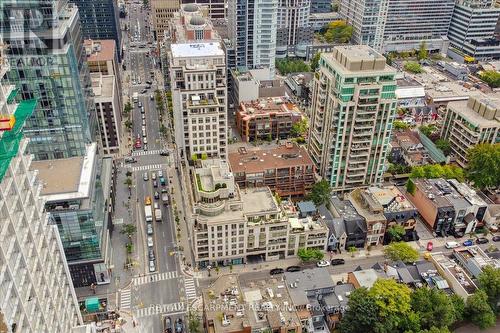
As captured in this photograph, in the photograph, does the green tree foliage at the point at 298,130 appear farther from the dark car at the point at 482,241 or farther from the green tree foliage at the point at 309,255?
the dark car at the point at 482,241

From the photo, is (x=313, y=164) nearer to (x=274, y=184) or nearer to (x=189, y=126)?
(x=274, y=184)

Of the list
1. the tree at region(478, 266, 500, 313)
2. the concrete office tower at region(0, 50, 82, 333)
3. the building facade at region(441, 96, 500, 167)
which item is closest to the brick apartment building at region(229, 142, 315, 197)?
the tree at region(478, 266, 500, 313)

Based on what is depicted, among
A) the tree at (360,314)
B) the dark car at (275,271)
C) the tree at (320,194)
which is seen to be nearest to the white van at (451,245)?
the tree at (320,194)

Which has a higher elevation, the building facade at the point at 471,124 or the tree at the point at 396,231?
the building facade at the point at 471,124

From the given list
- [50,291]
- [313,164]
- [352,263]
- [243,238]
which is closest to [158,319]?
[243,238]

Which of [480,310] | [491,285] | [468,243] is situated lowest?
[468,243]

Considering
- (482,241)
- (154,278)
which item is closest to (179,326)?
(154,278)

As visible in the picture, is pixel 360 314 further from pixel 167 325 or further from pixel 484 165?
pixel 484 165
